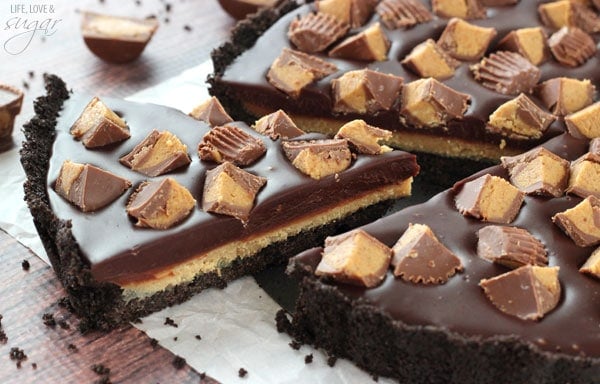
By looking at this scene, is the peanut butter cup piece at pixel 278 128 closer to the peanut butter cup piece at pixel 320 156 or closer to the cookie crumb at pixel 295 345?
the peanut butter cup piece at pixel 320 156

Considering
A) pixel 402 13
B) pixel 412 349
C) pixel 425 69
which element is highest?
pixel 402 13

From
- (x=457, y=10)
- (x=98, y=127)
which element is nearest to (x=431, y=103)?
(x=457, y=10)

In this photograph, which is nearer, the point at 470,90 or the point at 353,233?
the point at 353,233

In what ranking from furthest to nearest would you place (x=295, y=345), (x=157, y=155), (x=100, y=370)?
(x=157, y=155) < (x=295, y=345) < (x=100, y=370)

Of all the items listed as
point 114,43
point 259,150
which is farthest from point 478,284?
point 114,43

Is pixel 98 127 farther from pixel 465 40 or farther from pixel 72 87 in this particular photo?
pixel 465 40

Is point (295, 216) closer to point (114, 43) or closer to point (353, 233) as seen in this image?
point (353, 233)
